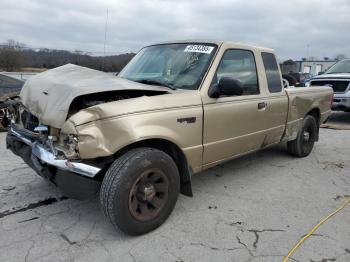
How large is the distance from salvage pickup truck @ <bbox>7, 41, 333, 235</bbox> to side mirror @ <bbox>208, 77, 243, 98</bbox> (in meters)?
0.01

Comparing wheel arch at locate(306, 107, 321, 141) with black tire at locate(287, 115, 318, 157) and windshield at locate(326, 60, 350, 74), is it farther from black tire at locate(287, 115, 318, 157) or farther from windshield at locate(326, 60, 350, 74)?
windshield at locate(326, 60, 350, 74)

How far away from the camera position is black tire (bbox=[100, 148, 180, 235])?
9.63ft

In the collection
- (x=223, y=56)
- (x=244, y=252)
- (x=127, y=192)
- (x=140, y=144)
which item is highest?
(x=223, y=56)

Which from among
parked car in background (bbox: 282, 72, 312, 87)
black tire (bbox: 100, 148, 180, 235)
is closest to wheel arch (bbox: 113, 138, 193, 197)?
black tire (bbox: 100, 148, 180, 235)

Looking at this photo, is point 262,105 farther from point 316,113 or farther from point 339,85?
point 339,85

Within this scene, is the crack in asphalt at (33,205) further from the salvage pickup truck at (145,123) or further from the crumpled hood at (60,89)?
the crumpled hood at (60,89)

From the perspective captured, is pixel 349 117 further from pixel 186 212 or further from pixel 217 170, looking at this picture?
pixel 186 212

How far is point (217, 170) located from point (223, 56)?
189 cm

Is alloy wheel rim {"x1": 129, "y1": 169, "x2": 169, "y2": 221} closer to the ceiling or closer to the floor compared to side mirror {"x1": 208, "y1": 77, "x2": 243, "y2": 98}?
closer to the floor

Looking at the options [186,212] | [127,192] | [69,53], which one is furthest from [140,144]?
[69,53]

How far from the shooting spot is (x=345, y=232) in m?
3.43

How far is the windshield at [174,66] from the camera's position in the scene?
3881mm

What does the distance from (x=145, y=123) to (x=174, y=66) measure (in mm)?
1240

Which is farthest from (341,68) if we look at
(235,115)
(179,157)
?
(179,157)
